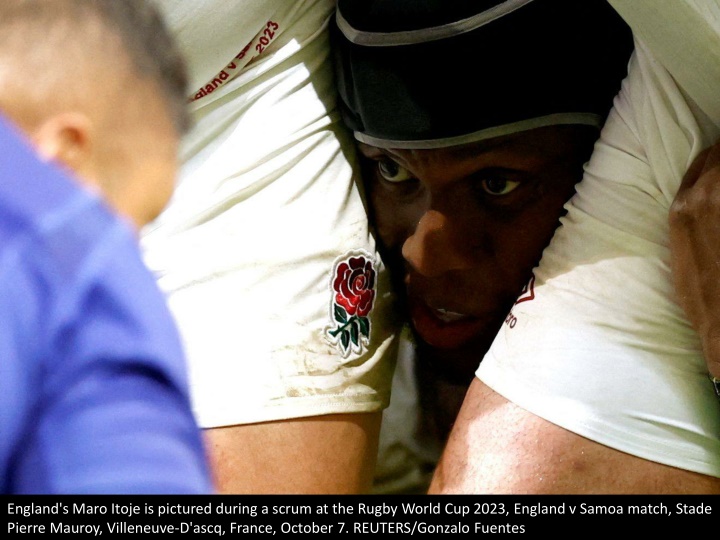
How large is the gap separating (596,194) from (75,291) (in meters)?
0.52

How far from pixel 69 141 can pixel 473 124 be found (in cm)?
46

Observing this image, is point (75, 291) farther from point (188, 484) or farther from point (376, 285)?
point (376, 285)

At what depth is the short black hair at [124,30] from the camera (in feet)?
1.44

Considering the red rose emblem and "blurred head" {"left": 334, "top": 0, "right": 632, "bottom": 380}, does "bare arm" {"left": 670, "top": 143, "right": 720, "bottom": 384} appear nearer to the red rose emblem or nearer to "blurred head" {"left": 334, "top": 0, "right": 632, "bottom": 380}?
"blurred head" {"left": 334, "top": 0, "right": 632, "bottom": 380}

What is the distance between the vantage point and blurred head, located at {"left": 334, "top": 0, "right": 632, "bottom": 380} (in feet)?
2.57

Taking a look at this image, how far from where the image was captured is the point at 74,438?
349 millimetres

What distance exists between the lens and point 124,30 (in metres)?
0.46

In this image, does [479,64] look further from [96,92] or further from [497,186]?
[96,92]

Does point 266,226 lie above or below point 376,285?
above
